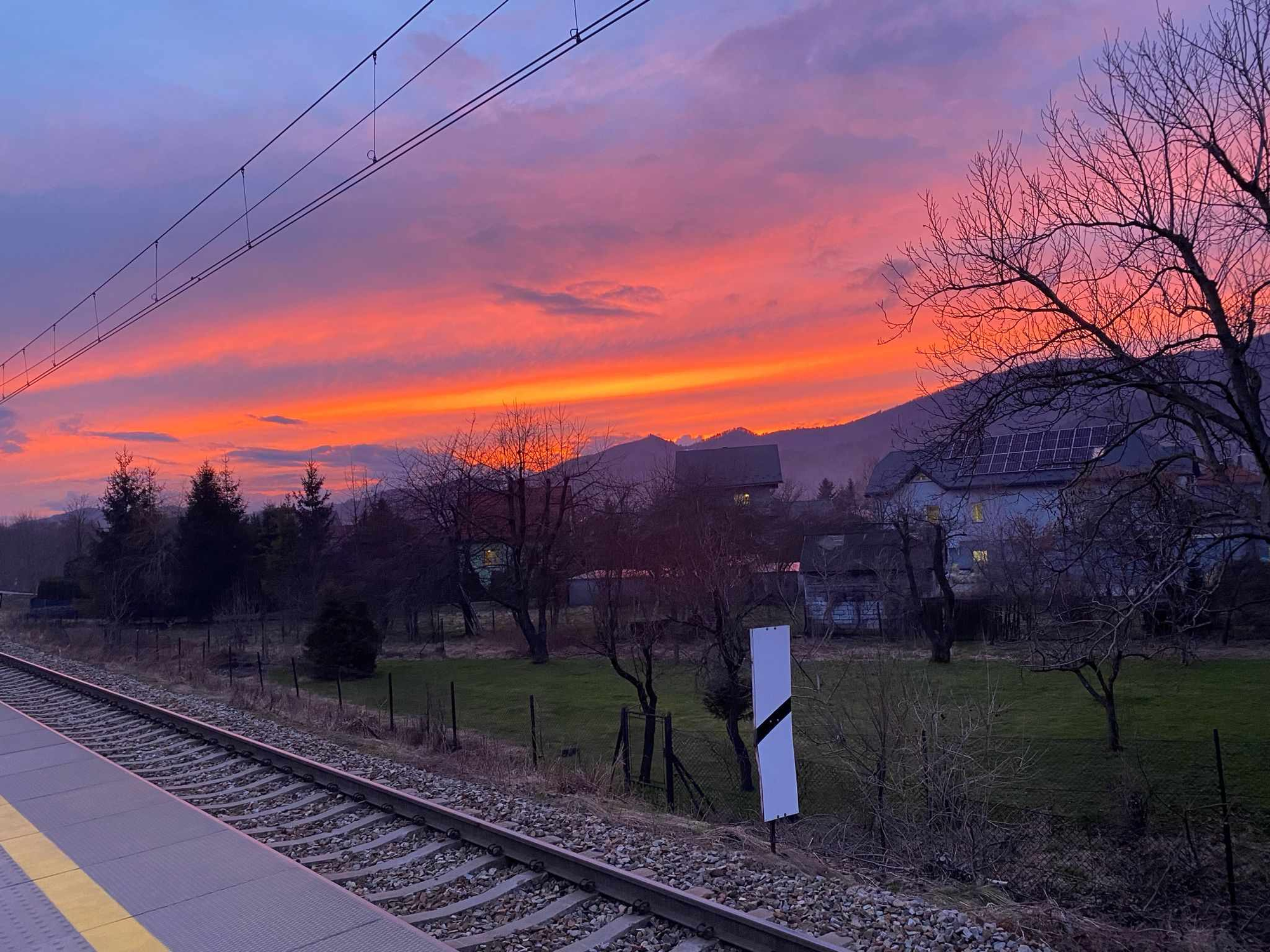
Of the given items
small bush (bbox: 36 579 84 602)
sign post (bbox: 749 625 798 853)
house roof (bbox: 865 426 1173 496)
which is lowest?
sign post (bbox: 749 625 798 853)

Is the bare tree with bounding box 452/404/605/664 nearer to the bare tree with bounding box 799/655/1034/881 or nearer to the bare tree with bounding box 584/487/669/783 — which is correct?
the bare tree with bounding box 584/487/669/783

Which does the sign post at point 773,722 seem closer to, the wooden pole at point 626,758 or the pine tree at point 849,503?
the wooden pole at point 626,758

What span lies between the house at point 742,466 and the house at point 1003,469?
21896 millimetres

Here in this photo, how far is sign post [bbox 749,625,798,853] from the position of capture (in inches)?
295

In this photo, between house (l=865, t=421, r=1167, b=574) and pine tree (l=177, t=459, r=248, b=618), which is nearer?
house (l=865, t=421, r=1167, b=574)

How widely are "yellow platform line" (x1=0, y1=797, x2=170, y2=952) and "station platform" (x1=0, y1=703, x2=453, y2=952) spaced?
1cm

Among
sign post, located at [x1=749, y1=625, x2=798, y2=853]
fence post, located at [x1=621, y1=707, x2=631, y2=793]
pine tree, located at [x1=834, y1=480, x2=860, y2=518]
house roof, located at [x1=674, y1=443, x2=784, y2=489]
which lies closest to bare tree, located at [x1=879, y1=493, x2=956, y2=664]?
pine tree, located at [x1=834, y1=480, x2=860, y2=518]

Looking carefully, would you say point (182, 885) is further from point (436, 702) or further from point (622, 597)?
point (622, 597)

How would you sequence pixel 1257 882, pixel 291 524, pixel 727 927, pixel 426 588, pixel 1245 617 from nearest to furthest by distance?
1. pixel 727 927
2. pixel 1257 882
3. pixel 1245 617
4. pixel 426 588
5. pixel 291 524

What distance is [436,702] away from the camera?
2553 cm

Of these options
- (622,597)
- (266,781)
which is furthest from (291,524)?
(266,781)

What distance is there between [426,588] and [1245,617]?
33.2 metres

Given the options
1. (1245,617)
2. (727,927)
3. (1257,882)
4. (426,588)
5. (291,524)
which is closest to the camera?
(727,927)

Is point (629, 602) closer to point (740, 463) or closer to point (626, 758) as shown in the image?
point (626, 758)
